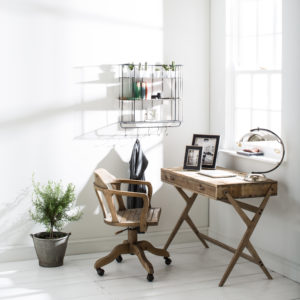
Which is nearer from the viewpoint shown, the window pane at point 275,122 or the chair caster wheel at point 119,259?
the window pane at point 275,122

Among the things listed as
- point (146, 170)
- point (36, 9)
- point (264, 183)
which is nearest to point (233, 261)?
point (264, 183)

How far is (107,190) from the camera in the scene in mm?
4379

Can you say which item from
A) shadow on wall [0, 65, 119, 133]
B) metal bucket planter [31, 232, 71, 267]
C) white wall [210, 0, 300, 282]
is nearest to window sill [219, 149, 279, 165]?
white wall [210, 0, 300, 282]

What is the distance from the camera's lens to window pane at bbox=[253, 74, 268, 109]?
4.74 meters

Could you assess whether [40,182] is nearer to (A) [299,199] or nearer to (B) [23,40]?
(B) [23,40]

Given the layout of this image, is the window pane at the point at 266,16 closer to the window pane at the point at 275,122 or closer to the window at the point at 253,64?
the window at the point at 253,64

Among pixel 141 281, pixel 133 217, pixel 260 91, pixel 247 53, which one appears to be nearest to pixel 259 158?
pixel 260 91

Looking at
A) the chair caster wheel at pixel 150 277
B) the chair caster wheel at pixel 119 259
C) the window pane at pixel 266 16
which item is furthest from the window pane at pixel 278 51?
the chair caster wheel at pixel 119 259

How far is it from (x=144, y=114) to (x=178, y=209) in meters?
1.03

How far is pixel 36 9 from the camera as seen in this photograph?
4793 mm

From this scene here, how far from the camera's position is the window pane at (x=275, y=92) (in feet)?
15.0

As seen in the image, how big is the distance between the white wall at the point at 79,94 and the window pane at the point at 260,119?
0.76 meters

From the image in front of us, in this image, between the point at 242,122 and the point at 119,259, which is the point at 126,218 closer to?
the point at 119,259

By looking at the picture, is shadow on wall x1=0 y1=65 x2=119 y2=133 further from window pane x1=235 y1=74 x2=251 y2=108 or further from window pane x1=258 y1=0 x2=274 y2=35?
window pane x1=258 y1=0 x2=274 y2=35
